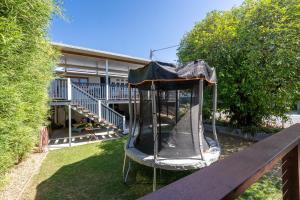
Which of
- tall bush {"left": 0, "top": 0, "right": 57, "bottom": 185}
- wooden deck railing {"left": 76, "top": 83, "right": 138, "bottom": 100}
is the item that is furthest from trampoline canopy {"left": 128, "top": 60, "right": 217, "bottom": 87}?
wooden deck railing {"left": 76, "top": 83, "right": 138, "bottom": 100}

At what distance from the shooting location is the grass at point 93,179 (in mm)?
3961

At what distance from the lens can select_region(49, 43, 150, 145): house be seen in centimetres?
864

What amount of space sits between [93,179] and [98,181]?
20 cm

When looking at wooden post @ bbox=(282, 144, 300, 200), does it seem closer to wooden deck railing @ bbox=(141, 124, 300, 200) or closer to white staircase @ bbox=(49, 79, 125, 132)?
wooden deck railing @ bbox=(141, 124, 300, 200)

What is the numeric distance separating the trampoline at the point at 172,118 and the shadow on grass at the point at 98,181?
0.37 m

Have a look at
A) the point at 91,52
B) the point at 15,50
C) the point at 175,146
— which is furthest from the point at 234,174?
the point at 91,52

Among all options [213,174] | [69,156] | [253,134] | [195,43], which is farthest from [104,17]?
[213,174]

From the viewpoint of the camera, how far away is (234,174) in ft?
2.80

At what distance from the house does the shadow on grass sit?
10.4 ft

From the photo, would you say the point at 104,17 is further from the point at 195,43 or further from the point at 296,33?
the point at 296,33

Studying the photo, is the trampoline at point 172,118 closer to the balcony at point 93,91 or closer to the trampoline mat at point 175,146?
the trampoline mat at point 175,146

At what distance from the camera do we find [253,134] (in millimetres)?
8195

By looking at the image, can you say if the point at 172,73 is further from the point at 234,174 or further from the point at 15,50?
the point at 234,174

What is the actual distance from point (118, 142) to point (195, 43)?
5.96m
